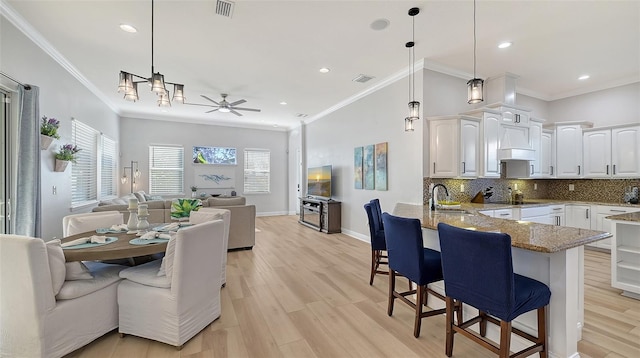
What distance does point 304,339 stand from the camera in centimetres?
220

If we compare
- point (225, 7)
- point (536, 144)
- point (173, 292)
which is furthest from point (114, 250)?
point (536, 144)

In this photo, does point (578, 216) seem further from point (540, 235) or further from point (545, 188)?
point (540, 235)

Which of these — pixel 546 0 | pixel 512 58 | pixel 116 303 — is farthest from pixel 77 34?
pixel 512 58

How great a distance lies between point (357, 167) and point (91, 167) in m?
5.52

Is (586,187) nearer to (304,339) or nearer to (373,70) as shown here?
(373,70)

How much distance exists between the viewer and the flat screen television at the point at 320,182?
658 centimetres

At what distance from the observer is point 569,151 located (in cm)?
515

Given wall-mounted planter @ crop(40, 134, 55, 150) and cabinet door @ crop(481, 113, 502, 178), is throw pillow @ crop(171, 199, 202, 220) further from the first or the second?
cabinet door @ crop(481, 113, 502, 178)

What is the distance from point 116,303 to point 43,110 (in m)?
3.06

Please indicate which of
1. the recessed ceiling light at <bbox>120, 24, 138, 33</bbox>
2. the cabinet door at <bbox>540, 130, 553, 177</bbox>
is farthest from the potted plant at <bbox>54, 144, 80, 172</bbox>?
the cabinet door at <bbox>540, 130, 553, 177</bbox>

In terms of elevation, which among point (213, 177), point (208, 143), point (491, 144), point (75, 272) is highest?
point (208, 143)

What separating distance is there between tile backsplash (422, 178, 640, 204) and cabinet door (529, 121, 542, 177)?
44 cm

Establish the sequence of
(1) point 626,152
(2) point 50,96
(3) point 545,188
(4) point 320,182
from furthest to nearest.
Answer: (4) point 320,182 → (3) point 545,188 → (1) point 626,152 → (2) point 50,96

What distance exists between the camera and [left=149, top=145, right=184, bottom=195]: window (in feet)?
25.5
